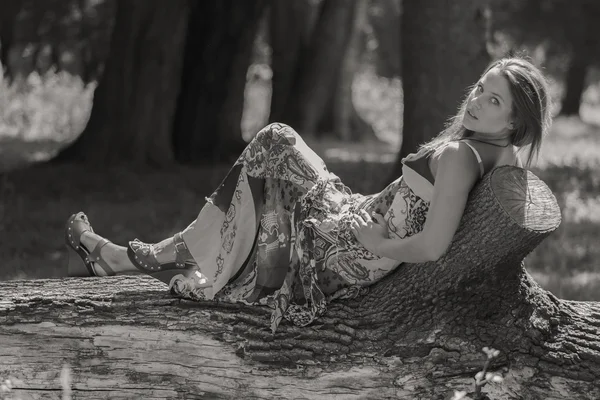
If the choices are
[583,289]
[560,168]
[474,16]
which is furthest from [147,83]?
[583,289]

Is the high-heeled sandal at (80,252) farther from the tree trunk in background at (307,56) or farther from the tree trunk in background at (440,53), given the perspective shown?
the tree trunk in background at (307,56)

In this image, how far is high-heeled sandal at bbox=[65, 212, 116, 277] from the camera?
490 centimetres

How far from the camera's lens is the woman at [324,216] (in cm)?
385

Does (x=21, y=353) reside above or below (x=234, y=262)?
below

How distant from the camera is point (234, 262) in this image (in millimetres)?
4344

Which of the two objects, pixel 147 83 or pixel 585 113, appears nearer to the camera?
pixel 147 83

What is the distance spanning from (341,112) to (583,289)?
1289 cm

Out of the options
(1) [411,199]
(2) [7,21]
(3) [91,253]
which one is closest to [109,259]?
(3) [91,253]

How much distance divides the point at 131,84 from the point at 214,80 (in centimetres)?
147

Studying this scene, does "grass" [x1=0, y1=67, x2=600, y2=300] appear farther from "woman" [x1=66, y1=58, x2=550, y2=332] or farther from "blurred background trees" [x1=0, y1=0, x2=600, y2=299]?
"woman" [x1=66, y1=58, x2=550, y2=332]

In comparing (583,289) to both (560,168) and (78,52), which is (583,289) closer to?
(560,168)

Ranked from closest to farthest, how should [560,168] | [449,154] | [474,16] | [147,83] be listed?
[449,154]
[474,16]
[147,83]
[560,168]

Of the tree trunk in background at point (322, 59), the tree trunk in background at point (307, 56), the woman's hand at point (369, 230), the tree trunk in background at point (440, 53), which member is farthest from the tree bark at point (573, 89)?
the woman's hand at point (369, 230)

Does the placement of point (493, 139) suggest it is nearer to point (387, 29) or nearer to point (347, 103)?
point (347, 103)
